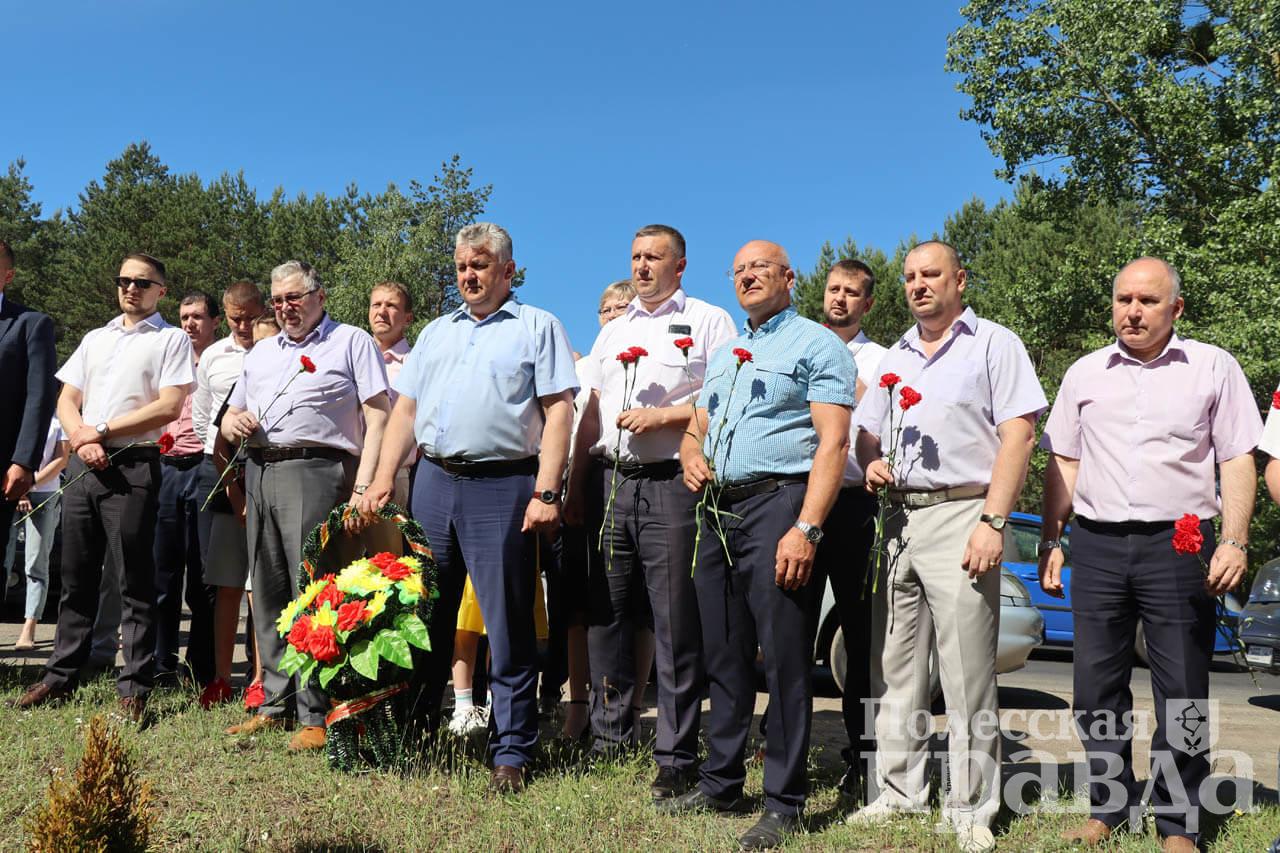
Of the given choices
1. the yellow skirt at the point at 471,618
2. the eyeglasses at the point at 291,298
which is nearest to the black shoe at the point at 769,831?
the yellow skirt at the point at 471,618

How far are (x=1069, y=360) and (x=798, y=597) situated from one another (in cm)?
2270

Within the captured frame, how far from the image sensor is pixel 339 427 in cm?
565

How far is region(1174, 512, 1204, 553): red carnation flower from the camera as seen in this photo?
12.6 feet

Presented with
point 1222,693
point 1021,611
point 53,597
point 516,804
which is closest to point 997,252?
point 1222,693

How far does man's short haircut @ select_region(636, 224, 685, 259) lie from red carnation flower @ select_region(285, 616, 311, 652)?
2412mm

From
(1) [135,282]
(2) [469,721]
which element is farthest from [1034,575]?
(1) [135,282]

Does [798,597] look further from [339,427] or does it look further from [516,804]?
[339,427]

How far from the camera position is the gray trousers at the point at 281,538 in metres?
5.48

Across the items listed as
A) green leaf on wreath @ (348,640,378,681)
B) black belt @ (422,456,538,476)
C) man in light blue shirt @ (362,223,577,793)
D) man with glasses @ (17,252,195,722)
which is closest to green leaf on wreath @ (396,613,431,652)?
green leaf on wreath @ (348,640,378,681)

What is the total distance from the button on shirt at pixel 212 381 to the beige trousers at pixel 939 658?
4.12 metres

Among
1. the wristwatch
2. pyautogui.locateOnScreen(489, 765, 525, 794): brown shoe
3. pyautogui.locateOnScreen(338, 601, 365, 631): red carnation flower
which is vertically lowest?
pyautogui.locateOnScreen(489, 765, 525, 794): brown shoe

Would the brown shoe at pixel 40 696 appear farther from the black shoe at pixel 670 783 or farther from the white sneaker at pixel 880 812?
the white sneaker at pixel 880 812

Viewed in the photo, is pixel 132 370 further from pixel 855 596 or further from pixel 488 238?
pixel 855 596

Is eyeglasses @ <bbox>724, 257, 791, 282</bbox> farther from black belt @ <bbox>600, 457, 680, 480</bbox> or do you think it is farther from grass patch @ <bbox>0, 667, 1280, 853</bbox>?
grass patch @ <bbox>0, 667, 1280, 853</bbox>
